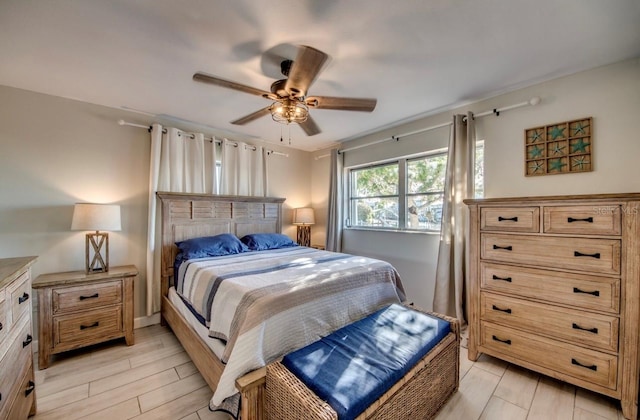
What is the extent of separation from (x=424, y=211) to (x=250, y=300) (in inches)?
98.7

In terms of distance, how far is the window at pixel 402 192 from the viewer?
316 centimetres

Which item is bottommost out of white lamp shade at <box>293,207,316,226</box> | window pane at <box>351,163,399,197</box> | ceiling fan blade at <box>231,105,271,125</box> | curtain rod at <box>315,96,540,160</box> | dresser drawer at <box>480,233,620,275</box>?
dresser drawer at <box>480,233,620,275</box>

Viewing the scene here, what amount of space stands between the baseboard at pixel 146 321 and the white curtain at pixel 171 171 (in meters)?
0.13

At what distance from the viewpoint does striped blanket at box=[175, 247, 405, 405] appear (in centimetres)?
147

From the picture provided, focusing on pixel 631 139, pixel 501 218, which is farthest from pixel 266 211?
pixel 631 139

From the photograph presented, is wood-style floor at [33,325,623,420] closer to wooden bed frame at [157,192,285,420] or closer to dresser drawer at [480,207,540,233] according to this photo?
wooden bed frame at [157,192,285,420]

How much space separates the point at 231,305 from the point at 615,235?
2.54 meters

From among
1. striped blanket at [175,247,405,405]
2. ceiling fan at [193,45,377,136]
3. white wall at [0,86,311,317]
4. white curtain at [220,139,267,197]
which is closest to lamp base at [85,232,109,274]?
white wall at [0,86,311,317]

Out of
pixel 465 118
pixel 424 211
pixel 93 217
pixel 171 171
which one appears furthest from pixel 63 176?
Result: pixel 465 118

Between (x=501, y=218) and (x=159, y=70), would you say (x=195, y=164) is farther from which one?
(x=501, y=218)

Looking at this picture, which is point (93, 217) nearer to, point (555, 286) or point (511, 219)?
point (511, 219)

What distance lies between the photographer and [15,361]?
1330 millimetres

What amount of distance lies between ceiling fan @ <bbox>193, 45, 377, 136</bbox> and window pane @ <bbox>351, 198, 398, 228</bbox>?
1.84 meters

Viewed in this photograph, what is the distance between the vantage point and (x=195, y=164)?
3324 millimetres
